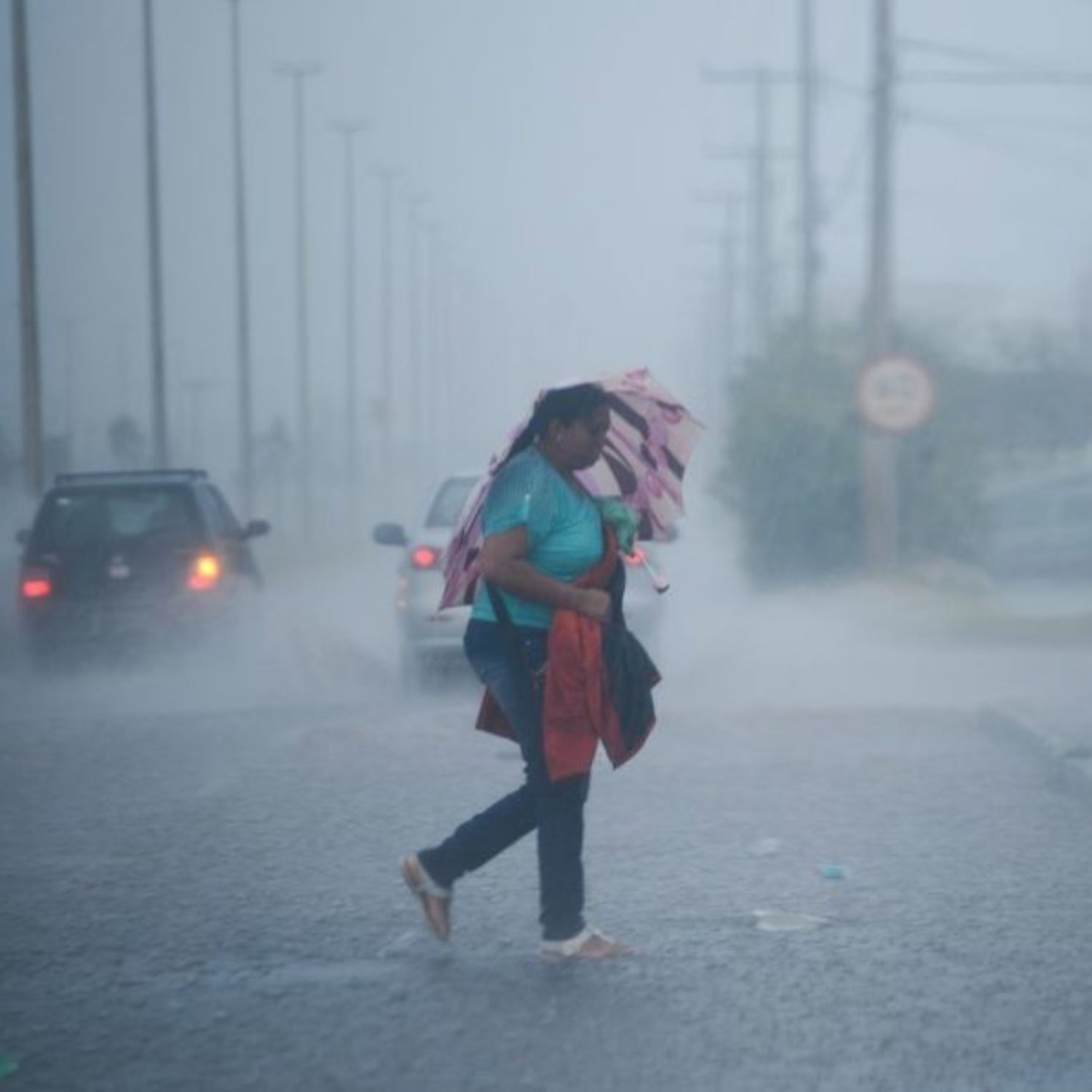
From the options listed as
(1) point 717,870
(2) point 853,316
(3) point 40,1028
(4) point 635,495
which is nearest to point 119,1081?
(3) point 40,1028

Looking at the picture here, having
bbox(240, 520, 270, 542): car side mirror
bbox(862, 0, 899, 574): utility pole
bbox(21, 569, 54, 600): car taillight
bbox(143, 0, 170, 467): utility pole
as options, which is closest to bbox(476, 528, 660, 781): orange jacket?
bbox(21, 569, 54, 600): car taillight

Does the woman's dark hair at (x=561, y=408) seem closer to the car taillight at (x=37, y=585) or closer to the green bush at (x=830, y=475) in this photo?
the car taillight at (x=37, y=585)

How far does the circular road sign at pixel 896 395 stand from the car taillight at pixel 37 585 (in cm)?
934

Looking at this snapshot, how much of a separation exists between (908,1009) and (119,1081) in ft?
7.11

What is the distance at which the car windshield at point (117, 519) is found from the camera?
715 inches

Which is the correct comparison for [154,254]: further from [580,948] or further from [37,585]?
[580,948]

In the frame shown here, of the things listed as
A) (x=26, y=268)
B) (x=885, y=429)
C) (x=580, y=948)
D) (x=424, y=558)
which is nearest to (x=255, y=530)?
(x=424, y=558)

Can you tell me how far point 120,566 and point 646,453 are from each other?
11.4 m

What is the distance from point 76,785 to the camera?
11.2 m

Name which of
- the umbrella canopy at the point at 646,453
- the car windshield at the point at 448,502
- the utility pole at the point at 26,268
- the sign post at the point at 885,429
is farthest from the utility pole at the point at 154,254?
the umbrella canopy at the point at 646,453

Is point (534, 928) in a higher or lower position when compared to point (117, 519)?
lower

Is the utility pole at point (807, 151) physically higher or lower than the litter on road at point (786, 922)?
higher

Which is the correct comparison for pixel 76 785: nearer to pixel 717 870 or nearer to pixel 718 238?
pixel 717 870

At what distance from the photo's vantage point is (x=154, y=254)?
111 ft
